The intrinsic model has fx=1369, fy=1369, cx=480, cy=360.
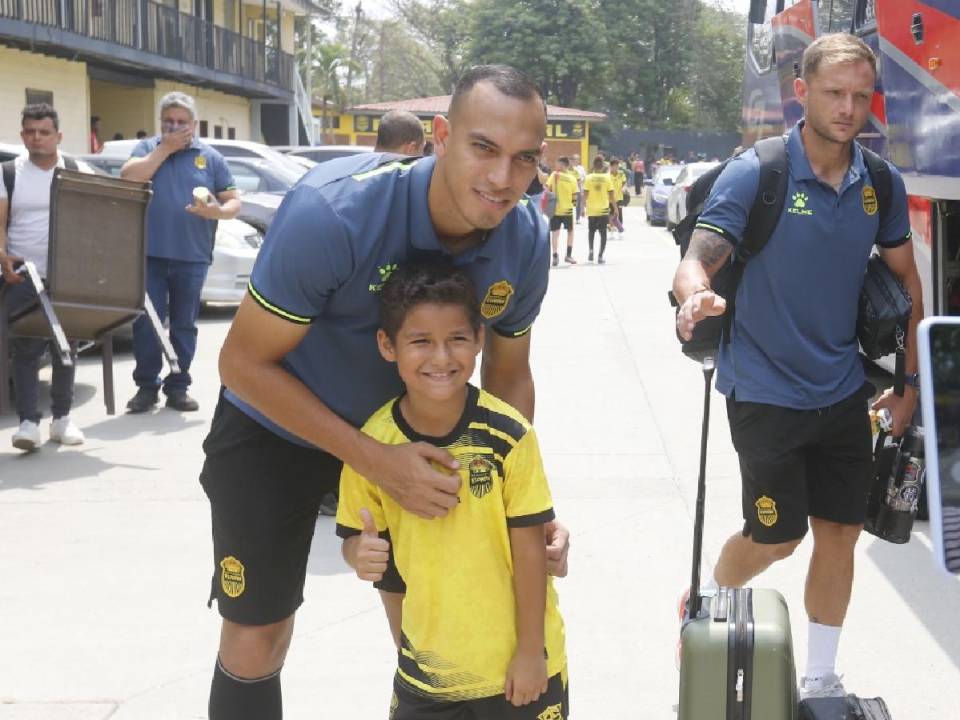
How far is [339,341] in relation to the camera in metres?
2.98

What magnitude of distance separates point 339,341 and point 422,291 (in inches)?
12.3

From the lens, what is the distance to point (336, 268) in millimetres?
2729

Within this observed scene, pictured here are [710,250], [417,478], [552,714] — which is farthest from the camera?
[710,250]

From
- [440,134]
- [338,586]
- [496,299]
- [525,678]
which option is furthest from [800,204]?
[338,586]

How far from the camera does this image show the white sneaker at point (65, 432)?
774cm

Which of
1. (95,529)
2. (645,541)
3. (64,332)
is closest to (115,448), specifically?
(64,332)

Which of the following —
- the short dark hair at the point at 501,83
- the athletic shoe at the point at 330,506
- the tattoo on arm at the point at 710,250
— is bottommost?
the athletic shoe at the point at 330,506

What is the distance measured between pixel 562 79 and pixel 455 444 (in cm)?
6543

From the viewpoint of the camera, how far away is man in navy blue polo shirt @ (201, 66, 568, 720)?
270 cm

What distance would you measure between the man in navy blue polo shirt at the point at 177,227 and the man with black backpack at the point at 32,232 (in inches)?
29.5

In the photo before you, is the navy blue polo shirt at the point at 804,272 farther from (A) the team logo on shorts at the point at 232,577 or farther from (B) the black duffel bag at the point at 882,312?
(A) the team logo on shorts at the point at 232,577

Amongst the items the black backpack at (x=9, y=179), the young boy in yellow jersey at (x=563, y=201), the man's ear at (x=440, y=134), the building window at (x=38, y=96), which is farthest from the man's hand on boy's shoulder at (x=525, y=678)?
the building window at (x=38, y=96)

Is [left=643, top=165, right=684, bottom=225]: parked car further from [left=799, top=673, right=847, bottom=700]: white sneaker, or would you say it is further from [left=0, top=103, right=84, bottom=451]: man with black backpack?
[left=799, top=673, right=847, bottom=700]: white sneaker

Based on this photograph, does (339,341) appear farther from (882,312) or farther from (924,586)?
(924,586)
